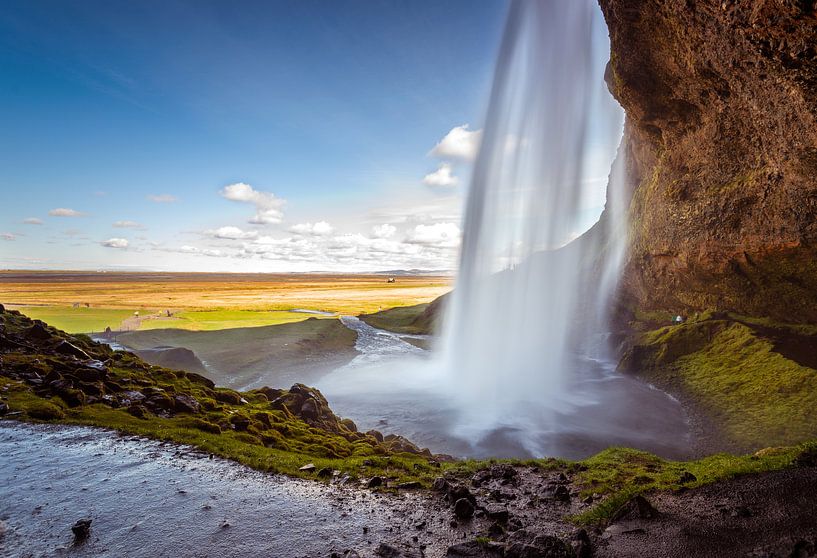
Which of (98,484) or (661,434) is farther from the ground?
(98,484)

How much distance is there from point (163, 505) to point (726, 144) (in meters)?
34.9

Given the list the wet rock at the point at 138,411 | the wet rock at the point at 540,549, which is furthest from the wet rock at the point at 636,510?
the wet rock at the point at 138,411

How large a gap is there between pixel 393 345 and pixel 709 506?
50.4 meters

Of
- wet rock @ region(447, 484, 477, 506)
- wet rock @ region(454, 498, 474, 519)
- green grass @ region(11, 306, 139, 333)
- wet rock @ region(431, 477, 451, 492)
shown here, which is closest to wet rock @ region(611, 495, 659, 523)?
wet rock @ region(454, 498, 474, 519)

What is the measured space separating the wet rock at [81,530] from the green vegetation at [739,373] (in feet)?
88.8

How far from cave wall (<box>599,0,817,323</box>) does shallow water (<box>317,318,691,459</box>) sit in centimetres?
1084

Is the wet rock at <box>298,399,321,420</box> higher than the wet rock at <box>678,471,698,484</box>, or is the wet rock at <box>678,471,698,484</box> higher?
the wet rock at <box>678,471,698,484</box>

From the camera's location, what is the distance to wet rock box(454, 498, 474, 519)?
970 cm

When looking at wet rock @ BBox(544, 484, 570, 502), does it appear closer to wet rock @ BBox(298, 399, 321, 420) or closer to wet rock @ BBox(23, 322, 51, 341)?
wet rock @ BBox(298, 399, 321, 420)

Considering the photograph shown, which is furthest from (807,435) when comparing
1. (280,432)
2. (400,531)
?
(280,432)

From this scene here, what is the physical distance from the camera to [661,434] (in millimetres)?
23547

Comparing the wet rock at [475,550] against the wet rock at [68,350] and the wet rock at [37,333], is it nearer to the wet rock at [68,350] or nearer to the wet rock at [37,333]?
the wet rock at [68,350]

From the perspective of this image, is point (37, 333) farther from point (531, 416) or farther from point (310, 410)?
point (531, 416)

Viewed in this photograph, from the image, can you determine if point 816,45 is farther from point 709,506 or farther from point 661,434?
point 661,434
